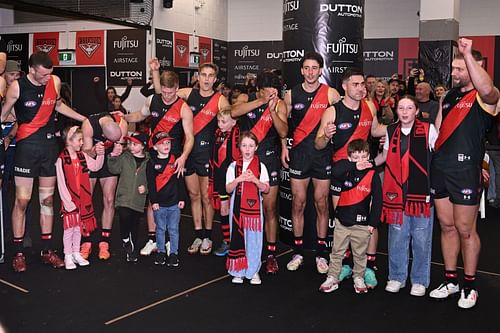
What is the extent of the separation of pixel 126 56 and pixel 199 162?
7947 mm

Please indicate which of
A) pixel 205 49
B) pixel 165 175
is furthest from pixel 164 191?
pixel 205 49

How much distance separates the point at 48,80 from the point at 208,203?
1.71 metres

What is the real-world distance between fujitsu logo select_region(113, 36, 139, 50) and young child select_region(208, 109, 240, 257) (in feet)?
25.6

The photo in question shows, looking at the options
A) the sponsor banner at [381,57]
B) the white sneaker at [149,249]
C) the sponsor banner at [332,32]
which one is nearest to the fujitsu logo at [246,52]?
the sponsor banner at [381,57]

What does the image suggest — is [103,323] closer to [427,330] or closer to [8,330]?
[8,330]

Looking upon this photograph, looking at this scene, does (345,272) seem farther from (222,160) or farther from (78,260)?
(78,260)

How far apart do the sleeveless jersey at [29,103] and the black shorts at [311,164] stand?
2.03 meters

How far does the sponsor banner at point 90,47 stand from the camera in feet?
42.7

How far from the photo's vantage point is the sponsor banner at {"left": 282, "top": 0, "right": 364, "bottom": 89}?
17.9ft

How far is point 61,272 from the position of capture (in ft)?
16.3

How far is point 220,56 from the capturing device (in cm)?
1533

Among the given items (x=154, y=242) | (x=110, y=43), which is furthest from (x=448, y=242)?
(x=110, y=43)

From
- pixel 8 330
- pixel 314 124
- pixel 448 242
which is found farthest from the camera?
pixel 314 124

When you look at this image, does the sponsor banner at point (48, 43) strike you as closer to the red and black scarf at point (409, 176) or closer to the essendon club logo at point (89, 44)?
the essendon club logo at point (89, 44)
